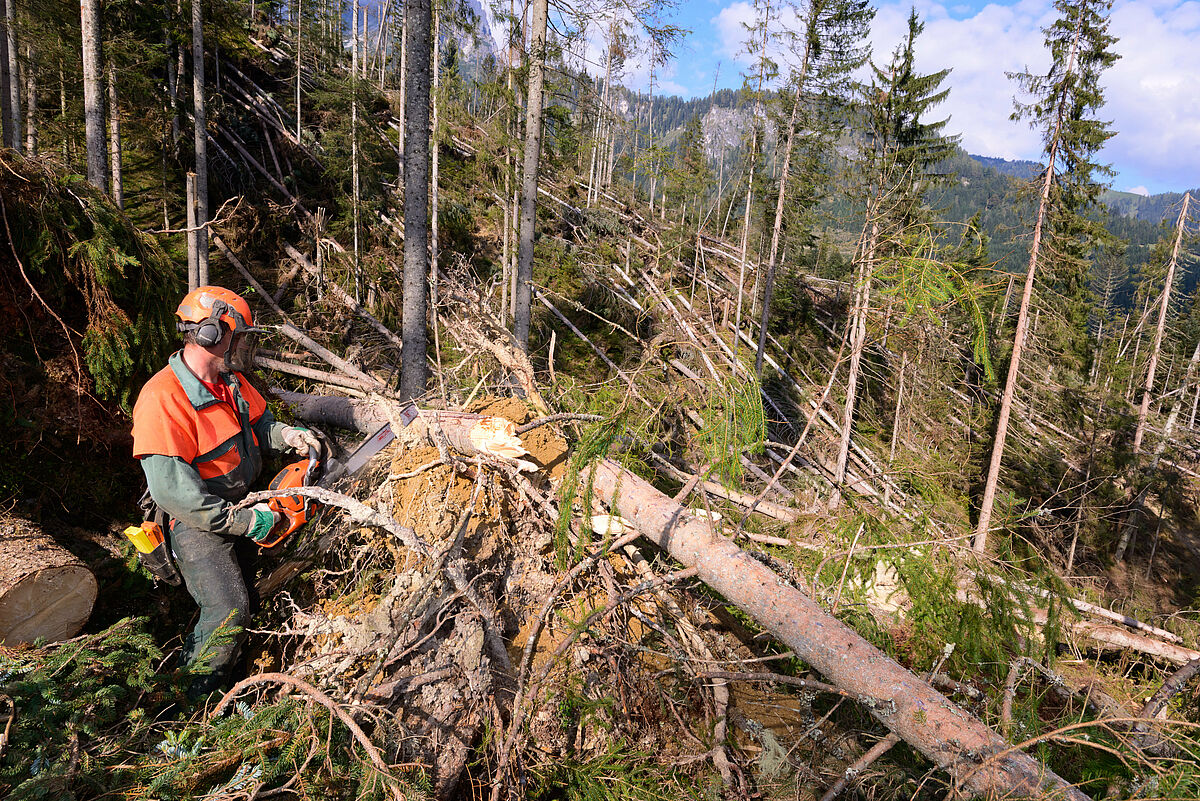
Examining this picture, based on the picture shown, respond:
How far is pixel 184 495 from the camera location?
2.72 meters

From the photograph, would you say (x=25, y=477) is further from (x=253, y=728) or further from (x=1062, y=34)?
(x=1062, y=34)

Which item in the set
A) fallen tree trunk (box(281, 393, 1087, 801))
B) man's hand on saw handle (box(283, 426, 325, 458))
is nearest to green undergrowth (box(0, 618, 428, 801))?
man's hand on saw handle (box(283, 426, 325, 458))

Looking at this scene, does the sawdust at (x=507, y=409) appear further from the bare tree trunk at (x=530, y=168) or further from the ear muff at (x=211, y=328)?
the bare tree trunk at (x=530, y=168)

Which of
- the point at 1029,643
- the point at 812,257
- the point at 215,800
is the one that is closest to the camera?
the point at 215,800

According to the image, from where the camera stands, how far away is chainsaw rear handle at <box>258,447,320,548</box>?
3.02 m

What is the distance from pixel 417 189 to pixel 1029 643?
6.44 metres

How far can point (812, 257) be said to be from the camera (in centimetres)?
3947

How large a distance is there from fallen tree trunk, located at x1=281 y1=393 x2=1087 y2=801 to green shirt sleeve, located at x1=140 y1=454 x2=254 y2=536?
4.01 feet

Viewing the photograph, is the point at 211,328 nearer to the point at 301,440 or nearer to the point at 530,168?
the point at 301,440

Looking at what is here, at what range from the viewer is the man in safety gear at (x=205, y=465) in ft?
8.91

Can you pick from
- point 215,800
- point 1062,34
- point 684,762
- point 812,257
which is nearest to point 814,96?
point 1062,34

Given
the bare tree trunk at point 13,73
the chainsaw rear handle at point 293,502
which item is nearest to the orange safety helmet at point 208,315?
the chainsaw rear handle at point 293,502

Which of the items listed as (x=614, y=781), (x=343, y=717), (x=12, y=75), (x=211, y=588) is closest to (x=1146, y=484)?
(x=614, y=781)

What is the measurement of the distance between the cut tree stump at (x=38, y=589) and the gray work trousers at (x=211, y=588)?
413 mm
